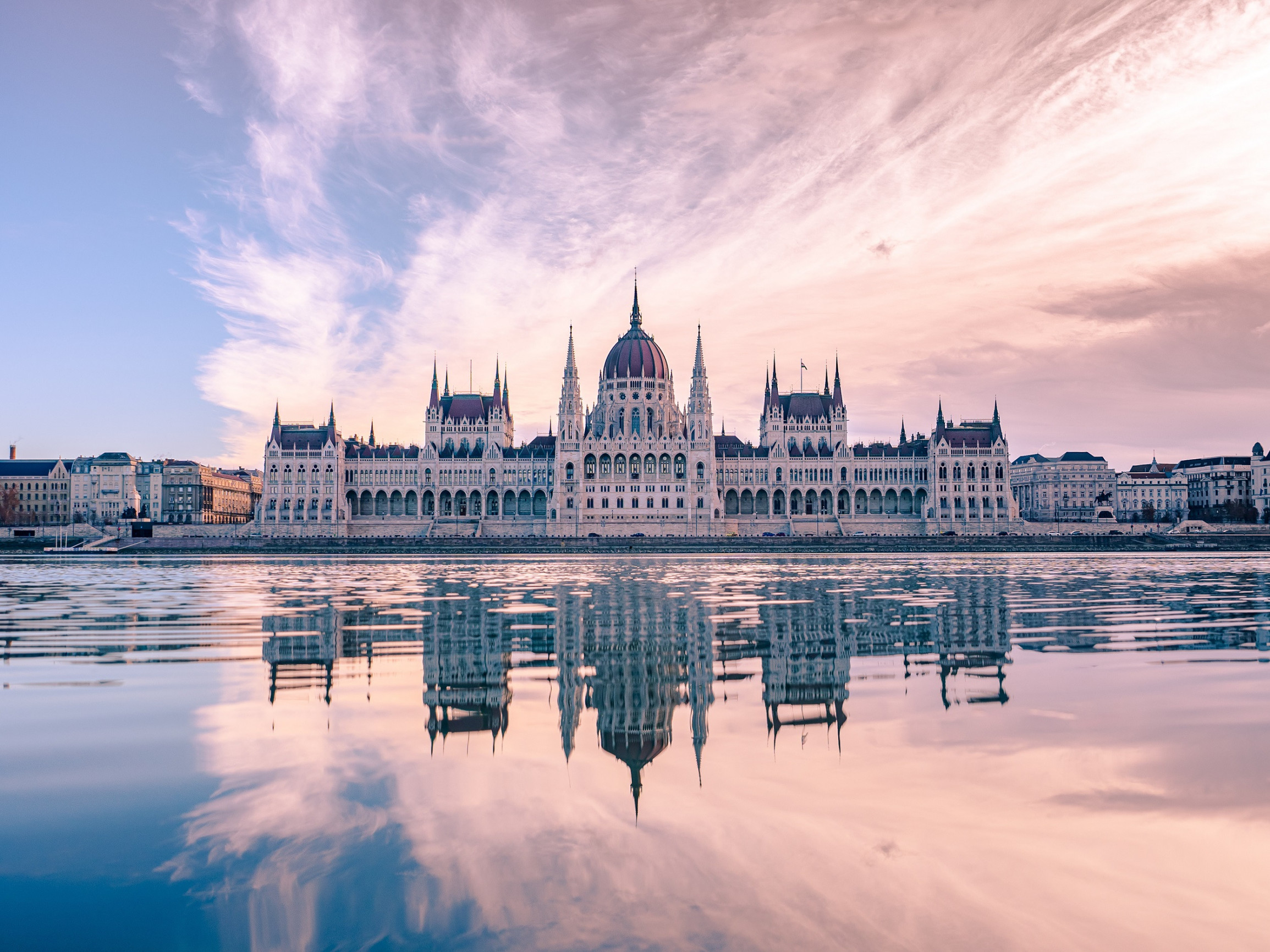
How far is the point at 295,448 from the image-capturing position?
145500mm

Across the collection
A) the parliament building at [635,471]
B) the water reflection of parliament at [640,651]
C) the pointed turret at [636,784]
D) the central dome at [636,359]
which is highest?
the central dome at [636,359]

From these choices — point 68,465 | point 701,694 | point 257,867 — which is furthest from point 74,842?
point 68,465

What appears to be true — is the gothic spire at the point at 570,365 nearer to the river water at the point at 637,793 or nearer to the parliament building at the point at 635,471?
the parliament building at the point at 635,471

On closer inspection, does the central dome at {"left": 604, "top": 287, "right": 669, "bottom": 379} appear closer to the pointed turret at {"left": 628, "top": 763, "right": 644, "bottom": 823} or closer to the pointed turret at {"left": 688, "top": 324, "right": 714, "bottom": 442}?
the pointed turret at {"left": 688, "top": 324, "right": 714, "bottom": 442}

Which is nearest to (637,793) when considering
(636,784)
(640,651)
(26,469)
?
(636,784)

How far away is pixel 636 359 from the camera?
148m

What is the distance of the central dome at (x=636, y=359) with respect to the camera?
147 m

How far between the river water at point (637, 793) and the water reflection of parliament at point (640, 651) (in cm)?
12

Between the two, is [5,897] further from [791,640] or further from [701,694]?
[791,640]

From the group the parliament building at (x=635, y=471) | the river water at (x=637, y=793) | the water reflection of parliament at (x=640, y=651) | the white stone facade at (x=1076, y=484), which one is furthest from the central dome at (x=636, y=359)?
the river water at (x=637, y=793)

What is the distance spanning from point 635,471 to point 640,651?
12140 cm

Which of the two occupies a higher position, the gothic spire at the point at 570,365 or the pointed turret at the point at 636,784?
the gothic spire at the point at 570,365

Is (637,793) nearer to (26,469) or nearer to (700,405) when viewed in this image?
(700,405)

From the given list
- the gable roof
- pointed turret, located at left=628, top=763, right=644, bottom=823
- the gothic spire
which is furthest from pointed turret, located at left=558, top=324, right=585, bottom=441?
pointed turret, located at left=628, top=763, right=644, bottom=823
